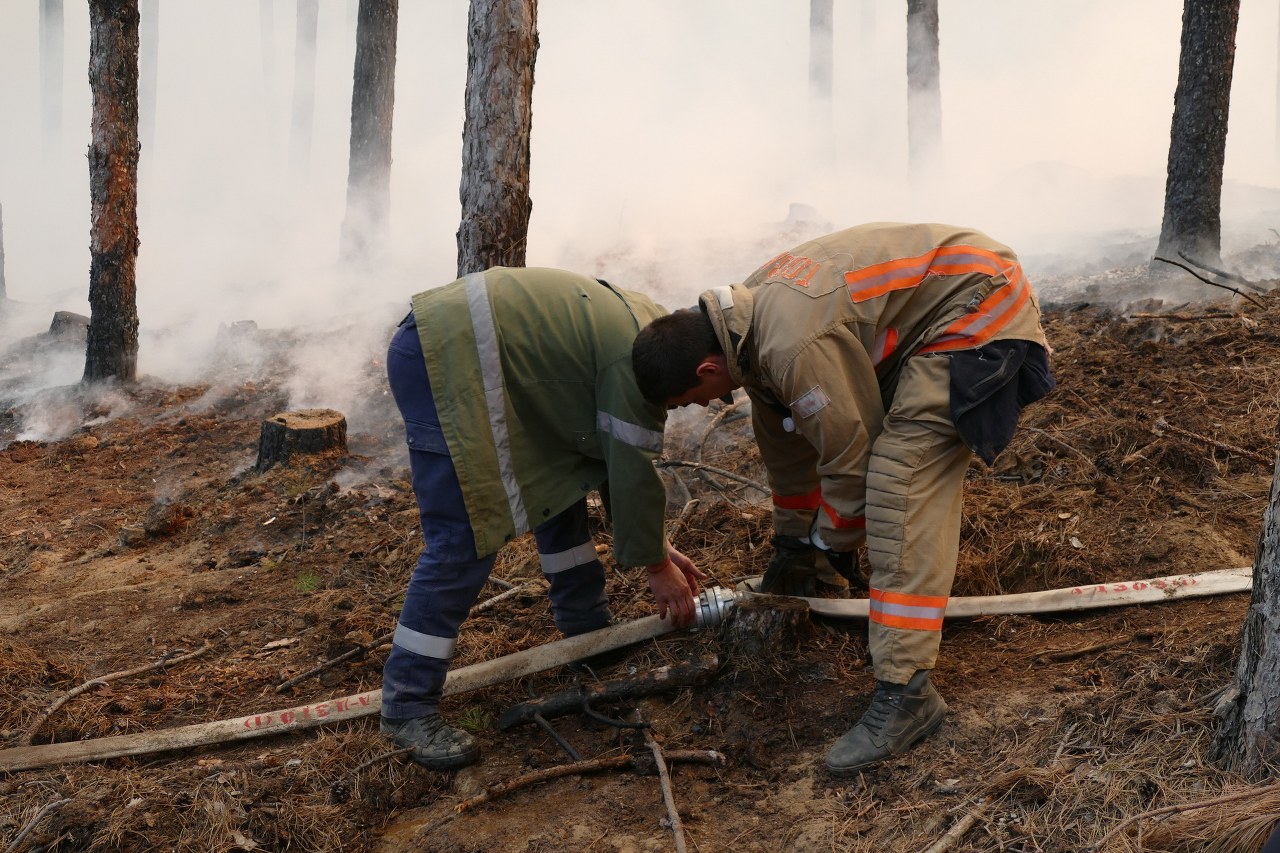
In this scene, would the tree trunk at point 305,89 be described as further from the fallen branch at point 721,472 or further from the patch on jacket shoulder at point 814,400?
the patch on jacket shoulder at point 814,400

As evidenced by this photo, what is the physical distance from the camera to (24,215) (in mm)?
31781

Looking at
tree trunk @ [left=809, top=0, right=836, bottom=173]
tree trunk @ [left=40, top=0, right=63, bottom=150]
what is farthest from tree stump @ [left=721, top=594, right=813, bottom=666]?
tree trunk @ [left=40, top=0, right=63, bottom=150]

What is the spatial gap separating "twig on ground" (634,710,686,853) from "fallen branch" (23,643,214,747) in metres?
2.26

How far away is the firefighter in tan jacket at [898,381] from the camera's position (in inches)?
114

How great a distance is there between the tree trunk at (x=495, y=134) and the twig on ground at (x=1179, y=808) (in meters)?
4.78

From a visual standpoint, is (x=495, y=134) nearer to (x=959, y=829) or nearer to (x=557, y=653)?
(x=557, y=653)

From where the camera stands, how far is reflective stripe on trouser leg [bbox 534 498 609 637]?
12.0 feet

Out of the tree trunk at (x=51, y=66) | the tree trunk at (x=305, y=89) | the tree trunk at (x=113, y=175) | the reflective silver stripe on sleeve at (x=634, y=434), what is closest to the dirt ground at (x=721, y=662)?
the reflective silver stripe on sleeve at (x=634, y=434)

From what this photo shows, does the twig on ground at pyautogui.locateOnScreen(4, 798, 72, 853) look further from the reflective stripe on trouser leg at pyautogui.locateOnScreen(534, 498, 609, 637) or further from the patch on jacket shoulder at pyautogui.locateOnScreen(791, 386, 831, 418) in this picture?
the patch on jacket shoulder at pyautogui.locateOnScreen(791, 386, 831, 418)

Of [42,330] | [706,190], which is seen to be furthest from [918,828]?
[42,330]

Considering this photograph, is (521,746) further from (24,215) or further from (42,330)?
(24,215)

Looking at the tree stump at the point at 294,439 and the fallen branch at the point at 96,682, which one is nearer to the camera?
the fallen branch at the point at 96,682

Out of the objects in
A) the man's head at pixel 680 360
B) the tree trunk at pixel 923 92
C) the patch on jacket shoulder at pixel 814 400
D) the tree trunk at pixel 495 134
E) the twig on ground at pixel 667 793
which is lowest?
the twig on ground at pixel 667 793

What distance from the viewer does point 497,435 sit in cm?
314
